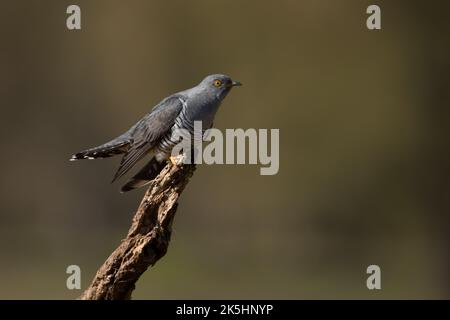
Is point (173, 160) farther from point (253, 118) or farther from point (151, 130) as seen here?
point (253, 118)

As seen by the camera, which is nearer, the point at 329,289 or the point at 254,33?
the point at 329,289

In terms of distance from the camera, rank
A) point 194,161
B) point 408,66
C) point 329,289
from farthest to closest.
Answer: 1. point 408,66
2. point 329,289
3. point 194,161

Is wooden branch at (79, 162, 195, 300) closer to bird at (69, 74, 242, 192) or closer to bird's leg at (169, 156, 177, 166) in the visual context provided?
bird's leg at (169, 156, 177, 166)

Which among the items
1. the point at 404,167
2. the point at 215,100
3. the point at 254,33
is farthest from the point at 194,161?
the point at 254,33

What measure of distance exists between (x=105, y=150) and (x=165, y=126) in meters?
0.48

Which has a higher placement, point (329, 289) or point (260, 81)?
point (260, 81)

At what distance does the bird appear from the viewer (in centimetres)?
579

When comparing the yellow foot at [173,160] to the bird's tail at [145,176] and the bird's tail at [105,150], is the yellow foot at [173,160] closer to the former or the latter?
the bird's tail at [145,176]

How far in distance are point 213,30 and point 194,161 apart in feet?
31.8

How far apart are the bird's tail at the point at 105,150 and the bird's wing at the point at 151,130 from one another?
0.33 ft

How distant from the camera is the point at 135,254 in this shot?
14.2ft

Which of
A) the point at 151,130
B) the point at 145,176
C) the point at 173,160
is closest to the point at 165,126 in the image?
the point at 151,130

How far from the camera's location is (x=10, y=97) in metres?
14.3

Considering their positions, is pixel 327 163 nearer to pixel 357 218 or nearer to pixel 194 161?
pixel 357 218
